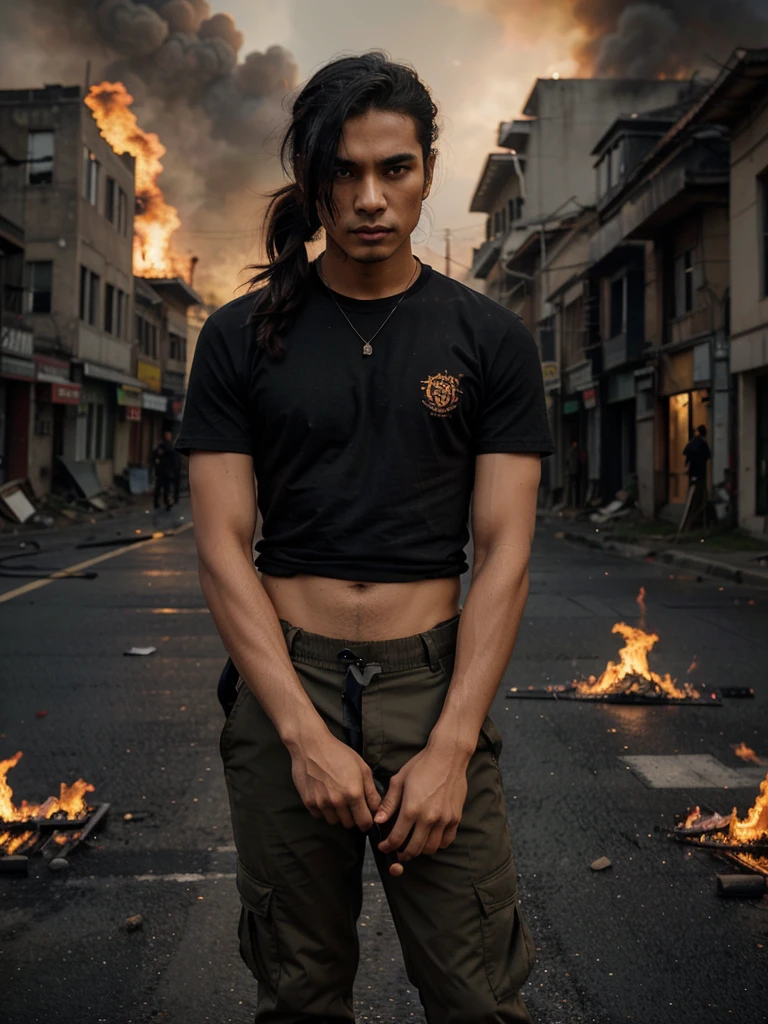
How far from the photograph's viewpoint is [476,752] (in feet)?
6.16

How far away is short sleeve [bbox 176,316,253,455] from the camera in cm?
193

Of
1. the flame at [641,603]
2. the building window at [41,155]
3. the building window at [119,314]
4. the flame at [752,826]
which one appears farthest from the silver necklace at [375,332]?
the building window at [119,314]

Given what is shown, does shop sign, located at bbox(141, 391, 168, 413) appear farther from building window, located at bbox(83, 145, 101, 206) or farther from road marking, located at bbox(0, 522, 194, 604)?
road marking, located at bbox(0, 522, 194, 604)

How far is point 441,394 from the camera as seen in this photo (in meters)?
1.91

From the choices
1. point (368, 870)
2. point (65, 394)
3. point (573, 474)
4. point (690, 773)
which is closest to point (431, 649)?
point (368, 870)

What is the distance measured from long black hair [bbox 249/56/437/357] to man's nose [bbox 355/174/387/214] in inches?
2.4

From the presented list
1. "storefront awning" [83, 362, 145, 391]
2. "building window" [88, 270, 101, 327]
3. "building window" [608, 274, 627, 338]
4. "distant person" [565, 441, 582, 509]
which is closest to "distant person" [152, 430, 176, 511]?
"storefront awning" [83, 362, 145, 391]

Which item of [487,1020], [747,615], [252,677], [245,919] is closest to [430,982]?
[487,1020]

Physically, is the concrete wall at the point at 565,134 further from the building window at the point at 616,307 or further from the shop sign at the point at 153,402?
the shop sign at the point at 153,402

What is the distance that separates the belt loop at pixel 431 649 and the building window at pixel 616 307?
2808cm

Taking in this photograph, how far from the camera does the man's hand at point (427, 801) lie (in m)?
1.72

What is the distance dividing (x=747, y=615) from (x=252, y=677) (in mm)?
8957

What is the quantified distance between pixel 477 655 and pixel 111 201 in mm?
36962

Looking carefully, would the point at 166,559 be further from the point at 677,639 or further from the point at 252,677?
the point at 252,677
